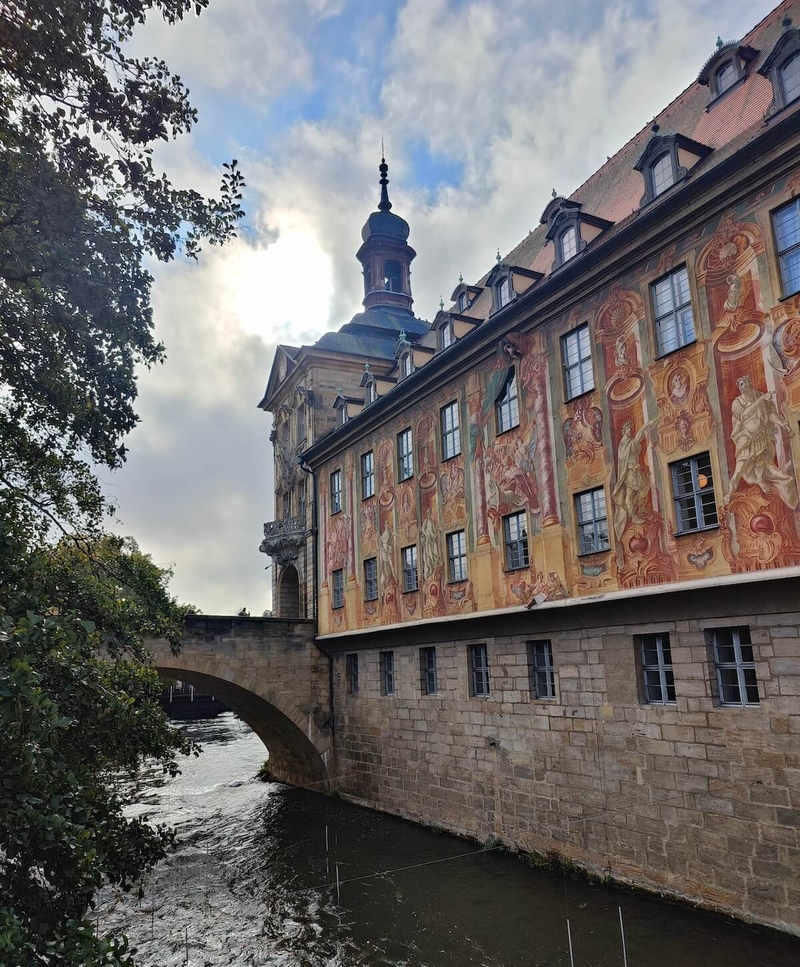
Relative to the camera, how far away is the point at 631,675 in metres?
12.0

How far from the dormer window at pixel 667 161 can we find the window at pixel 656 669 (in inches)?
290

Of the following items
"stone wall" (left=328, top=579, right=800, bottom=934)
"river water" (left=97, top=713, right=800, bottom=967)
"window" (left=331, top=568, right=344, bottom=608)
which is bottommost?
"river water" (left=97, top=713, right=800, bottom=967)

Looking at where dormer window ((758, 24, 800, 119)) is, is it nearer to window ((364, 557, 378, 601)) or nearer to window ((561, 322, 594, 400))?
window ((561, 322, 594, 400))

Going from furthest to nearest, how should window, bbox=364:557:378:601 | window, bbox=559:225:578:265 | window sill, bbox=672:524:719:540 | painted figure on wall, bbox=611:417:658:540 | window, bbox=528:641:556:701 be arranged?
window, bbox=364:557:378:601
window, bbox=559:225:578:265
window, bbox=528:641:556:701
painted figure on wall, bbox=611:417:658:540
window sill, bbox=672:524:719:540

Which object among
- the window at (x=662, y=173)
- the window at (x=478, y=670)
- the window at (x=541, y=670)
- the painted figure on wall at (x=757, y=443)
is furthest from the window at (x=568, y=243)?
the window at (x=478, y=670)

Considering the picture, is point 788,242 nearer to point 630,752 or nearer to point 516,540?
point 516,540

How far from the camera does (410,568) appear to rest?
61.7ft

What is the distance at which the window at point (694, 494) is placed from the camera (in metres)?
11.1

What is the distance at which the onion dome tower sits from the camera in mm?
36219

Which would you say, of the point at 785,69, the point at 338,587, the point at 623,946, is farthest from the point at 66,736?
the point at 338,587

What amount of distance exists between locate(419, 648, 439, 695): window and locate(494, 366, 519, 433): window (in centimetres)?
578

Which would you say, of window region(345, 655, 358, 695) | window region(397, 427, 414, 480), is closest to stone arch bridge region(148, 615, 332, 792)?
window region(345, 655, 358, 695)

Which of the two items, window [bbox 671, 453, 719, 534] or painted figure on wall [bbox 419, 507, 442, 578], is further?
painted figure on wall [bbox 419, 507, 442, 578]

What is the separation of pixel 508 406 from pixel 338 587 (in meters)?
9.55
